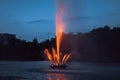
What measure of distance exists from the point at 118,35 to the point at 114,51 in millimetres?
7630

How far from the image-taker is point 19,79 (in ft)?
201

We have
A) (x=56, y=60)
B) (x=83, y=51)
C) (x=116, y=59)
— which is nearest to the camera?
(x=56, y=60)

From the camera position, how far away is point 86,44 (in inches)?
7170

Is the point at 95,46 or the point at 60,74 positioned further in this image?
the point at 95,46

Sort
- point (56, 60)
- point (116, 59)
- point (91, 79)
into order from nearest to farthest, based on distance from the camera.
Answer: point (91, 79) → point (56, 60) → point (116, 59)

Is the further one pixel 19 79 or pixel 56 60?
pixel 56 60

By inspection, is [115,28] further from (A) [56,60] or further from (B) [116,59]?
(A) [56,60]

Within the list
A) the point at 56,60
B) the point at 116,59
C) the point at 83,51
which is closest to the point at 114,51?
the point at 116,59

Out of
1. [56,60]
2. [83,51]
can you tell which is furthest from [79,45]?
[56,60]

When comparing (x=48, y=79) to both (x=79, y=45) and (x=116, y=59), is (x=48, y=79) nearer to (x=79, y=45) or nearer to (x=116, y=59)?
(x=116, y=59)

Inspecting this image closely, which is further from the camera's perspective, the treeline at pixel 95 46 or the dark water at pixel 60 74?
the treeline at pixel 95 46

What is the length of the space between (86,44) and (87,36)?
5.33m

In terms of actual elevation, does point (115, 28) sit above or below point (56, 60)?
above

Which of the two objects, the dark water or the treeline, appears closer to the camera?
the dark water
